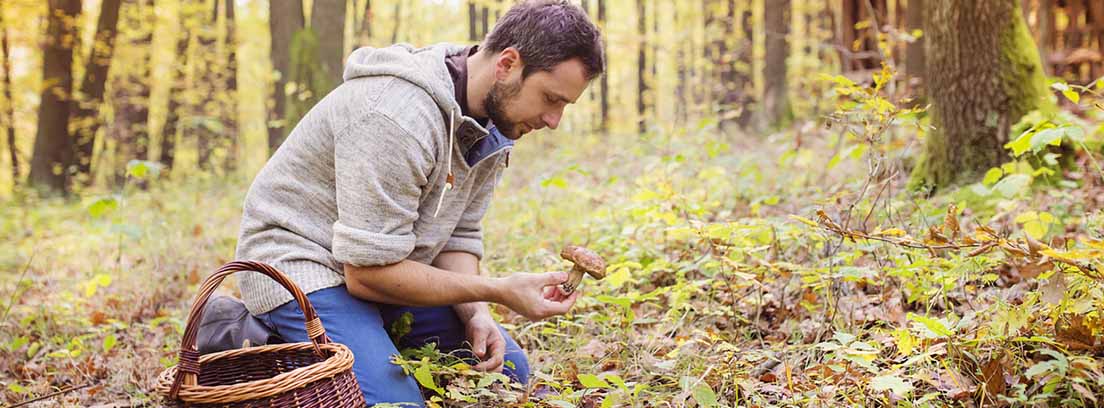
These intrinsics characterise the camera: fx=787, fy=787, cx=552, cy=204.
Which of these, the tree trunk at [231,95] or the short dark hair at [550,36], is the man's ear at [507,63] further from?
the tree trunk at [231,95]

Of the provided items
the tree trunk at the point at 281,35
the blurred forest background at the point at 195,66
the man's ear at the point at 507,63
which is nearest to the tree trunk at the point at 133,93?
the blurred forest background at the point at 195,66

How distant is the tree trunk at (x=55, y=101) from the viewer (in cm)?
1205

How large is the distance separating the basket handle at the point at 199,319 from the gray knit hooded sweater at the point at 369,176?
0.75ft

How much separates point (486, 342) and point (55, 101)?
12065 mm

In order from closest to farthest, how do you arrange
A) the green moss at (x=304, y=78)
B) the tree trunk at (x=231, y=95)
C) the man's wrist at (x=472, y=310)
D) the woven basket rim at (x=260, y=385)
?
the woven basket rim at (x=260, y=385) < the man's wrist at (x=472, y=310) < the green moss at (x=304, y=78) < the tree trunk at (x=231, y=95)

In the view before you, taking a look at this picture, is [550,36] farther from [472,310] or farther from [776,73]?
[776,73]

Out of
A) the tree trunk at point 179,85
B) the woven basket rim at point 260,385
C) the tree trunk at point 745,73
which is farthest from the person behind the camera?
the tree trunk at point 179,85

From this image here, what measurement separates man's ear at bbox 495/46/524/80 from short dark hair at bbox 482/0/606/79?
2 centimetres

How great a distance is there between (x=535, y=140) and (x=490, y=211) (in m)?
9.71

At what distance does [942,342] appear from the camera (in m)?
2.36

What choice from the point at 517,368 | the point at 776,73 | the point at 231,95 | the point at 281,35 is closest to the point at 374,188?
the point at 517,368

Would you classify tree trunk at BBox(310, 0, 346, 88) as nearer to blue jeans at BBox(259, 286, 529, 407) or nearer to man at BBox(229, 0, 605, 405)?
man at BBox(229, 0, 605, 405)

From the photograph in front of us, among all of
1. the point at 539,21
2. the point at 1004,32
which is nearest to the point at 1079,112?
the point at 1004,32

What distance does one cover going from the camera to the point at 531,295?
2561 mm
